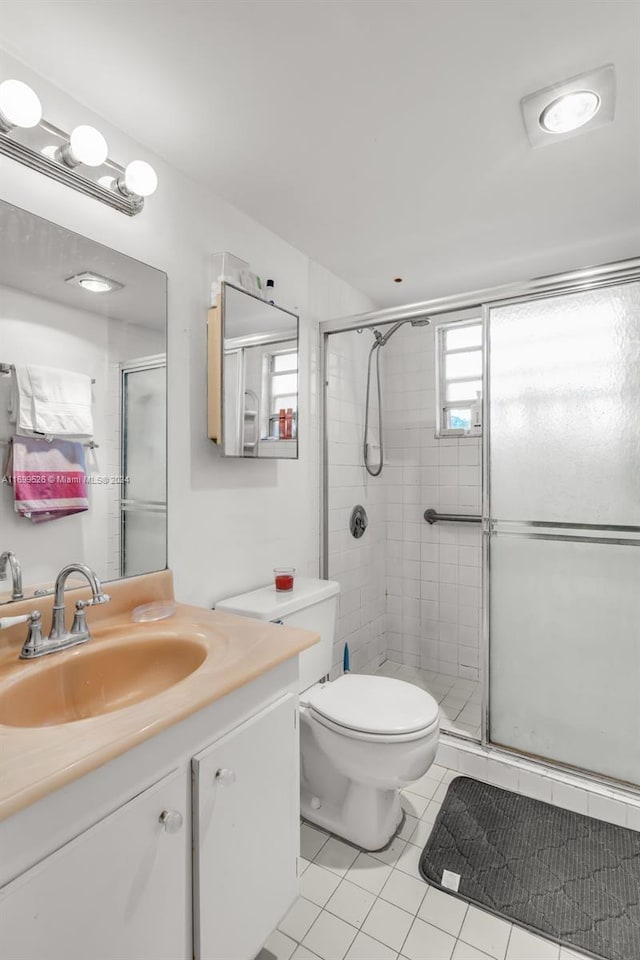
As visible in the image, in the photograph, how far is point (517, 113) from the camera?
137 cm

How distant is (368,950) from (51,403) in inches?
65.4

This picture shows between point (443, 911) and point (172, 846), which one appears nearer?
point (172, 846)

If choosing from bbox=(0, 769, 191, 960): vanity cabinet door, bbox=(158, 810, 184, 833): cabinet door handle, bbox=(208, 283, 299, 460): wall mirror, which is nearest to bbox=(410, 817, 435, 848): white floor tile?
bbox=(0, 769, 191, 960): vanity cabinet door

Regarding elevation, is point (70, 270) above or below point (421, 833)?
above

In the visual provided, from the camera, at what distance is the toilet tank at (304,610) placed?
5.42 feet

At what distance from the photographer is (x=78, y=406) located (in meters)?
1.32

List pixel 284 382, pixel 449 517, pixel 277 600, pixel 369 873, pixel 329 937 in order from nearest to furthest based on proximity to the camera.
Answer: pixel 329 937
pixel 369 873
pixel 277 600
pixel 284 382
pixel 449 517

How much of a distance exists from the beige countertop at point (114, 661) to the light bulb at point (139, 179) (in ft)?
3.65

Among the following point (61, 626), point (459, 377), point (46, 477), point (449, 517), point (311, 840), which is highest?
point (459, 377)

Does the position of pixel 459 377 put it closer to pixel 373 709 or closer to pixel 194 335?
pixel 194 335

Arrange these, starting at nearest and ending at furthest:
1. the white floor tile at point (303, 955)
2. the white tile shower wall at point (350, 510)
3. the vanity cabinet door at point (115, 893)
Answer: the vanity cabinet door at point (115, 893), the white floor tile at point (303, 955), the white tile shower wall at point (350, 510)

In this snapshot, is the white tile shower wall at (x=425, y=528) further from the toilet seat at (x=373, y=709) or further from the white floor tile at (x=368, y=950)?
the white floor tile at (x=368, y=950)

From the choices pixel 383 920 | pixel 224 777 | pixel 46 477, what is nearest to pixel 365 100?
pixel 46 477

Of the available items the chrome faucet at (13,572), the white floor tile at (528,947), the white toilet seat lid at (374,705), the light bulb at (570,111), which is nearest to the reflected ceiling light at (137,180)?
the chrome faucet at (13,572)
